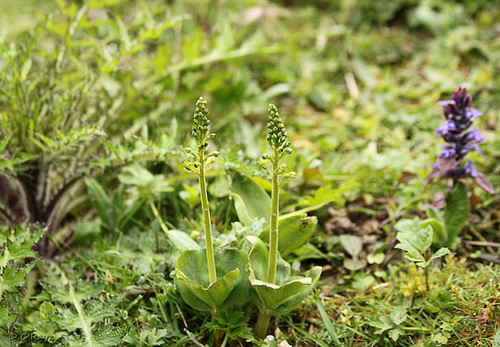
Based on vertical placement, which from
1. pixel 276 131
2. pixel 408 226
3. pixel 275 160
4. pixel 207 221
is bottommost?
pixel 408 226

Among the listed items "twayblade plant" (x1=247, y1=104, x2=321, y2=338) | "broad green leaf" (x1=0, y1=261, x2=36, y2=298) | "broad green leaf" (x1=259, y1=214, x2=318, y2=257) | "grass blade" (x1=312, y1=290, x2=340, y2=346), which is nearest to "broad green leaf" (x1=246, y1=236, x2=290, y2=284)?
"twayblade plant" (x1=247, y1=104, x2=321, y2=338)

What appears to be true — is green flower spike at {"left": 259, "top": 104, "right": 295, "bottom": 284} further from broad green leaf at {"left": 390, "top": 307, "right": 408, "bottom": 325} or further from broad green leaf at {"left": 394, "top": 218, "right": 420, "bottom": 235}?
broad green leaf at {"left": 394, "top": 218, "right": 420, "bottom": 235}

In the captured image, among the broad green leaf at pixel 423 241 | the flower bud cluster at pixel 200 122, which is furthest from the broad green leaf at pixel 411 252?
the flower bud cluster at pixel 200 122

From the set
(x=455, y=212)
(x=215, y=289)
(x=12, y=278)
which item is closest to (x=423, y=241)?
(x=455, y=212)

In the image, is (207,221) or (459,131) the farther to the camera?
(459,131)

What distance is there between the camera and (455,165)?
1.79 metres

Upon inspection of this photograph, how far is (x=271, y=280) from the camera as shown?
1.44 m

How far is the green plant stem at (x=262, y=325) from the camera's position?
155cm

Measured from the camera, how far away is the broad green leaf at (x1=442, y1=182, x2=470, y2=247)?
6.02 feet

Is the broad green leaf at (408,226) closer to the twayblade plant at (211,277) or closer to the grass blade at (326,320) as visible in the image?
the grass blade at (326,320)

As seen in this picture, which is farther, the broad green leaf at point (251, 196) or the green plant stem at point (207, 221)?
the broad green leaf at point (251, 196)

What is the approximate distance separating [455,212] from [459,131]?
Answer: 14.0 inches

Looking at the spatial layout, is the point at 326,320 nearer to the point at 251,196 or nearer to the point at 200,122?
the point at 251,196

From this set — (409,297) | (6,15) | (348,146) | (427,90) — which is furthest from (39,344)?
(6,15)
